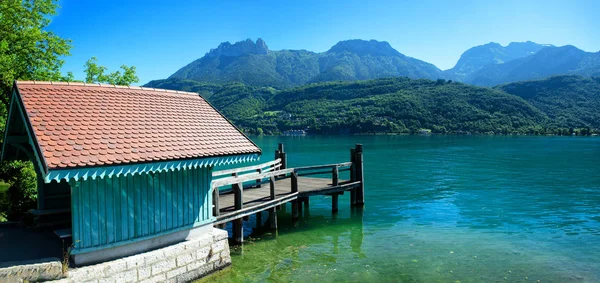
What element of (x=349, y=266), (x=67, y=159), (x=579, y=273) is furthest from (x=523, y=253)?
(x=67, y=159)

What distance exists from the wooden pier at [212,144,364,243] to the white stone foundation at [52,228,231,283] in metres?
1.64

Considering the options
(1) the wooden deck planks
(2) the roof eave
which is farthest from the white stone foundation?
(1) the wooden deck planks

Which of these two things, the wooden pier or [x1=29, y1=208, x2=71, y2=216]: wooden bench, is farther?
the wooden pier

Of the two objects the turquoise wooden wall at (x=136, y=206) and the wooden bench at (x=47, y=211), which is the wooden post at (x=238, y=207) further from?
the wooden bench at (x=47, y=211)

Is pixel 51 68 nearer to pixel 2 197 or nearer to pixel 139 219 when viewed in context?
pixel 2 197

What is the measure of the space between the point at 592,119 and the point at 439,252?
159 m

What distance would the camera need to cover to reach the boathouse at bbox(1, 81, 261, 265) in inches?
336

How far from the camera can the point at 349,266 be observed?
523 inches

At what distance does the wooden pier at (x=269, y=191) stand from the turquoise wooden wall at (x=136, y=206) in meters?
1.73

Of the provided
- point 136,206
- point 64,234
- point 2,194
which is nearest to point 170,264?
point 136,206

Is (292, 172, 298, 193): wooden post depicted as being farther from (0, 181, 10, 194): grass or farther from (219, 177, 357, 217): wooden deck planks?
(0, 181, 10, 194): grass

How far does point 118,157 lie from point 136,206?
4.76 ft

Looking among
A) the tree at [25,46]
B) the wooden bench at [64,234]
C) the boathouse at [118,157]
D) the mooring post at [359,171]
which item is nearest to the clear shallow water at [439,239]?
the mooring post at [359,171]

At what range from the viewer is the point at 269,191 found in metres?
18.6
